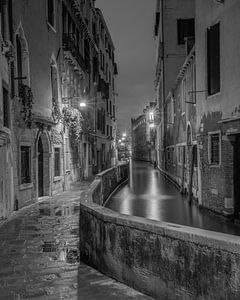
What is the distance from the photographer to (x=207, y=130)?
1452 centimetres

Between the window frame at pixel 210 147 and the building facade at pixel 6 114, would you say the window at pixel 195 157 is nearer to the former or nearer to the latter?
the window frame at pixel 210 147

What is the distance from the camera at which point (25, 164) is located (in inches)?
537

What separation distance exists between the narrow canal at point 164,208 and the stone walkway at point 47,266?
416 cm

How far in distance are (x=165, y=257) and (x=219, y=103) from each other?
30.8 feet

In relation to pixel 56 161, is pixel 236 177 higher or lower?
lower

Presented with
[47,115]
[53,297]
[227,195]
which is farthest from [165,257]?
[47,115]

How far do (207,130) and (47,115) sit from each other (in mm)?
6202

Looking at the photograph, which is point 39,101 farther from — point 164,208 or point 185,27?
point 185,27

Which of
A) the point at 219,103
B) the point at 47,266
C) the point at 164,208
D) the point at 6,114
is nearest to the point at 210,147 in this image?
the point at 219,103

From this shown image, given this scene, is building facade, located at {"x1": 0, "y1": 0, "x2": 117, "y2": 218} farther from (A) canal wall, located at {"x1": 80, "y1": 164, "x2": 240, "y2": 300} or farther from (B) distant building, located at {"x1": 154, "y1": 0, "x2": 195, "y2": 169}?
(B) distant building, located at {"x1": 154, "y1": 0, "x2": 195, "y2": 169}

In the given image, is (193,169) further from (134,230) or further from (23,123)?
(134,230)

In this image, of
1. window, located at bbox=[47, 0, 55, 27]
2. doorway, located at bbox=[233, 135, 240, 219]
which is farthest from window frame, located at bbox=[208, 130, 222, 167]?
window, located at bbox=[47, 0, 55, 27]

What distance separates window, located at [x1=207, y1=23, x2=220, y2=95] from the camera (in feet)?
44.4

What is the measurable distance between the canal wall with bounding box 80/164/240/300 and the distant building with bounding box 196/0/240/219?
713cm
